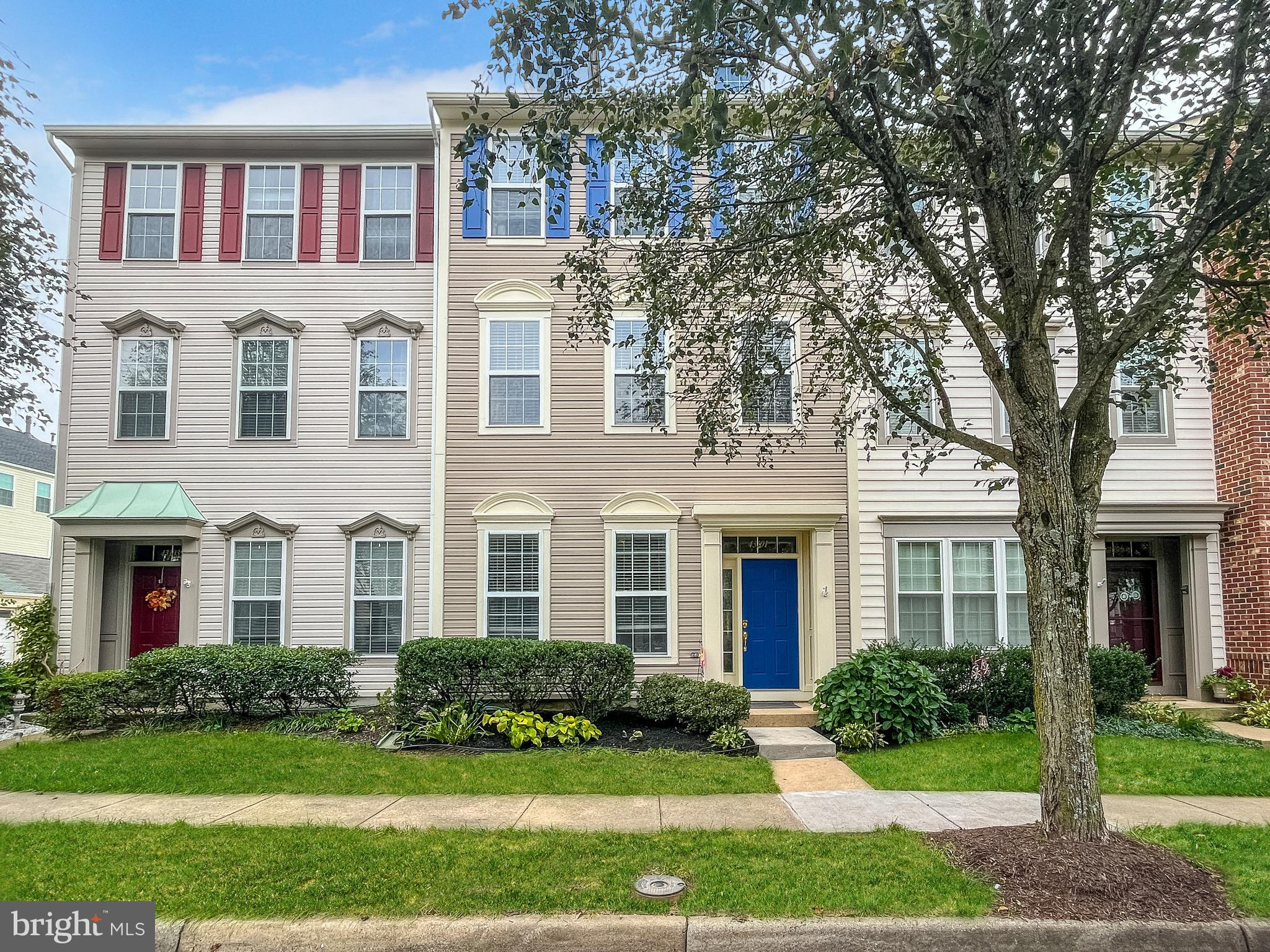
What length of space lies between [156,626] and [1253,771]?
14.5 meters

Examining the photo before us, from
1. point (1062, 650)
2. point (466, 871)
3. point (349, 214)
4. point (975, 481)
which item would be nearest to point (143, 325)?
point (349, 214)

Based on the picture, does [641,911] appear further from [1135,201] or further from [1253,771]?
[1135,201]

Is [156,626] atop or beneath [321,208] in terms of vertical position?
beneath

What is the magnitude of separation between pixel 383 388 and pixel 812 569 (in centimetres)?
713

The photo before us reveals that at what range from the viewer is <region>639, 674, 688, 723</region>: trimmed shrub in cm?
1076

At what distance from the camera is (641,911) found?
480 cm

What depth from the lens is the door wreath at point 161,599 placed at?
13.0m

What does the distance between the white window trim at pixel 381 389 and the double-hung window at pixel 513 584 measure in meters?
2.19

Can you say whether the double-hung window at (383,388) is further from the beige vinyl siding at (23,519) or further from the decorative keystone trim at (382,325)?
the beige vinyl siding at (23,519)

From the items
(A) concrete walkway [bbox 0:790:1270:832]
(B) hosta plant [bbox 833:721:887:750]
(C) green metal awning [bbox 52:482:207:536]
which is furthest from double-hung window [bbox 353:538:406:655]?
(B) hosta plant [bbox 833:721:887:750]

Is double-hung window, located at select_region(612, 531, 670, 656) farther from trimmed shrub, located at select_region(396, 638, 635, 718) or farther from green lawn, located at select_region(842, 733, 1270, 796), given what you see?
green lawn, located at select_region(842, 733, 1270, 796)

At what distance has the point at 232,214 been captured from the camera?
43.5 ft

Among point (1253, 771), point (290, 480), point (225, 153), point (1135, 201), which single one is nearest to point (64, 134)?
point (225, 153)

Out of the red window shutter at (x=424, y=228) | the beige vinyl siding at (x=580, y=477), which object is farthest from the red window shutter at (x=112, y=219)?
the beige vinyl siding at (x=580, y=477)
